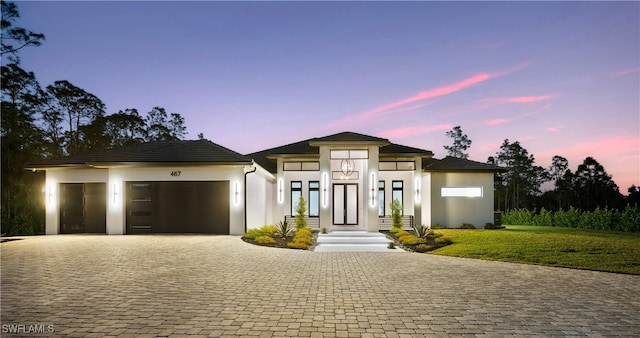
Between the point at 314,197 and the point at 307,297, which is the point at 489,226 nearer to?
the point at 314,197

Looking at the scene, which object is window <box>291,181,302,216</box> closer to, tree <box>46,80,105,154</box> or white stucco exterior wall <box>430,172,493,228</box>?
white stucco exterior wall <box>430,172,493,228</box>

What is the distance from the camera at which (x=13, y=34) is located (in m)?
19.2

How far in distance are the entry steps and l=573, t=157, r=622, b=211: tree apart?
138 ft

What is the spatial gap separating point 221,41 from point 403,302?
56.3 ft

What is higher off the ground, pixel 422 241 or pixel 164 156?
pixel 164 156

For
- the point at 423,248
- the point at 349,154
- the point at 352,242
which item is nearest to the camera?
the point at 423,248

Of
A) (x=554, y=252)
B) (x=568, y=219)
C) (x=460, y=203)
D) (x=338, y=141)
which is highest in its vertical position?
(x=338, y=141)

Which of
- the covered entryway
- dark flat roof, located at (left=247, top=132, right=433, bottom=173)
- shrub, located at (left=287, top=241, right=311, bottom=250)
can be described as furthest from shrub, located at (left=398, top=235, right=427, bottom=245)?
the covered entryway

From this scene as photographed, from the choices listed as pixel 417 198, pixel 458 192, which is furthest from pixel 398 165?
pixel 458 192

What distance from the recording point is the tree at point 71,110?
97.6ft

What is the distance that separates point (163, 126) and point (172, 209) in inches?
1137

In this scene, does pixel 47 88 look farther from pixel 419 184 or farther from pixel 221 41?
pixel 419 184

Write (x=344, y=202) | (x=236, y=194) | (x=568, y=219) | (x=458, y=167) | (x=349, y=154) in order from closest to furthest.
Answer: (x=236, y=194)
(x=349, y=154)
(x=344, y=202)
(x=458, y=167)
(x=568, y=219)

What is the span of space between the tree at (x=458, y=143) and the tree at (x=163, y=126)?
34.7 metres
